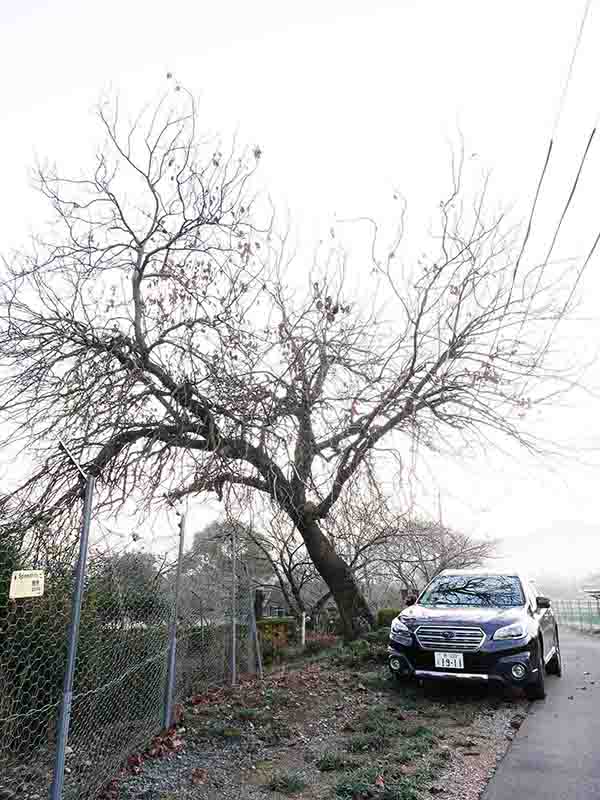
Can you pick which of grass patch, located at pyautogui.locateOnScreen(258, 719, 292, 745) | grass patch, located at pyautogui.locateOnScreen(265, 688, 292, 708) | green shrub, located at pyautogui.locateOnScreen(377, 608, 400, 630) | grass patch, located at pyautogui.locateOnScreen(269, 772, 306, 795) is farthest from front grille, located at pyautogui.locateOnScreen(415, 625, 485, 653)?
green shrub, located at pyautogui.locateOnScreen(377, 608, 400, 630)

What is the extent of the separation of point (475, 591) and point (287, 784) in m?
4.66

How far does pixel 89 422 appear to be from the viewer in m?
7.70

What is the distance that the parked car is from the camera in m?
6.80

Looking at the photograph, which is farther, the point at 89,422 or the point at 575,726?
the point at 89,422

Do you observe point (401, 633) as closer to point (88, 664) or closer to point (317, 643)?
point (88, 664)

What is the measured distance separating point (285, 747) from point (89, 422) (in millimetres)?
4432

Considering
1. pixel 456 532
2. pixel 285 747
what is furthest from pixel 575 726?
pixel 456 532

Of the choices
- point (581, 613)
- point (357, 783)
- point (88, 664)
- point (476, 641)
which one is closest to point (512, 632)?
point (476, 641)

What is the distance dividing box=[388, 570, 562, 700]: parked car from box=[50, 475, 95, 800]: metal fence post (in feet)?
15.0

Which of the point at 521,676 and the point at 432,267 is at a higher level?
the point at 432,267

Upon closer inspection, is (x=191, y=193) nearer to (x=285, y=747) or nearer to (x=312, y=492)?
(x=312, y=492)

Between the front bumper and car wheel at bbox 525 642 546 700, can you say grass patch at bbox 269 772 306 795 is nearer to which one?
the front bumper

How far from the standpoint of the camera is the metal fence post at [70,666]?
3.43 metres

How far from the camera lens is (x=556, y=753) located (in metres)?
5.11
